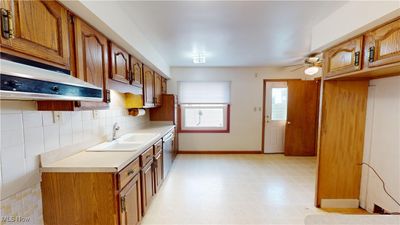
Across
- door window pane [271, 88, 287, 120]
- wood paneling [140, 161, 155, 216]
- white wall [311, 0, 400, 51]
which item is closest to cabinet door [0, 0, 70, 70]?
wood paneling [140, 161, 155, 216]

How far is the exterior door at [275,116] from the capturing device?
4934 millimetres

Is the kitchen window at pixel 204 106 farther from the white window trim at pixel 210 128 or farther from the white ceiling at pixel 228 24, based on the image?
the white ceiling at pixel 228 24

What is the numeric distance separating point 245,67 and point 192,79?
1.38m

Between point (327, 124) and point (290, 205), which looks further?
point (290, 205)

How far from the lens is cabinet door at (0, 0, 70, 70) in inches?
35.1

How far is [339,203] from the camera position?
2.49 metres

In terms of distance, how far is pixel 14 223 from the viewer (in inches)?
48.4

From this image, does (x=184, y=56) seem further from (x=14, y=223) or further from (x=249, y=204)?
(x=14, y=223)

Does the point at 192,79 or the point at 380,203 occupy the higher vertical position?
the point at 192,79

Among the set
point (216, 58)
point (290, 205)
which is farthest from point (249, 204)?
point (216, 58)

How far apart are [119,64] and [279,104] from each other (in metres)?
4.16

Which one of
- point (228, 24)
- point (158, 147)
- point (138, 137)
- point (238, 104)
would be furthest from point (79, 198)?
point (238, 104)

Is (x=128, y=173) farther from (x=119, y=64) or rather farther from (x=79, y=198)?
(x=119, y=64)

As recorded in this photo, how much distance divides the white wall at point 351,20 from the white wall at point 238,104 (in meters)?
2.54
